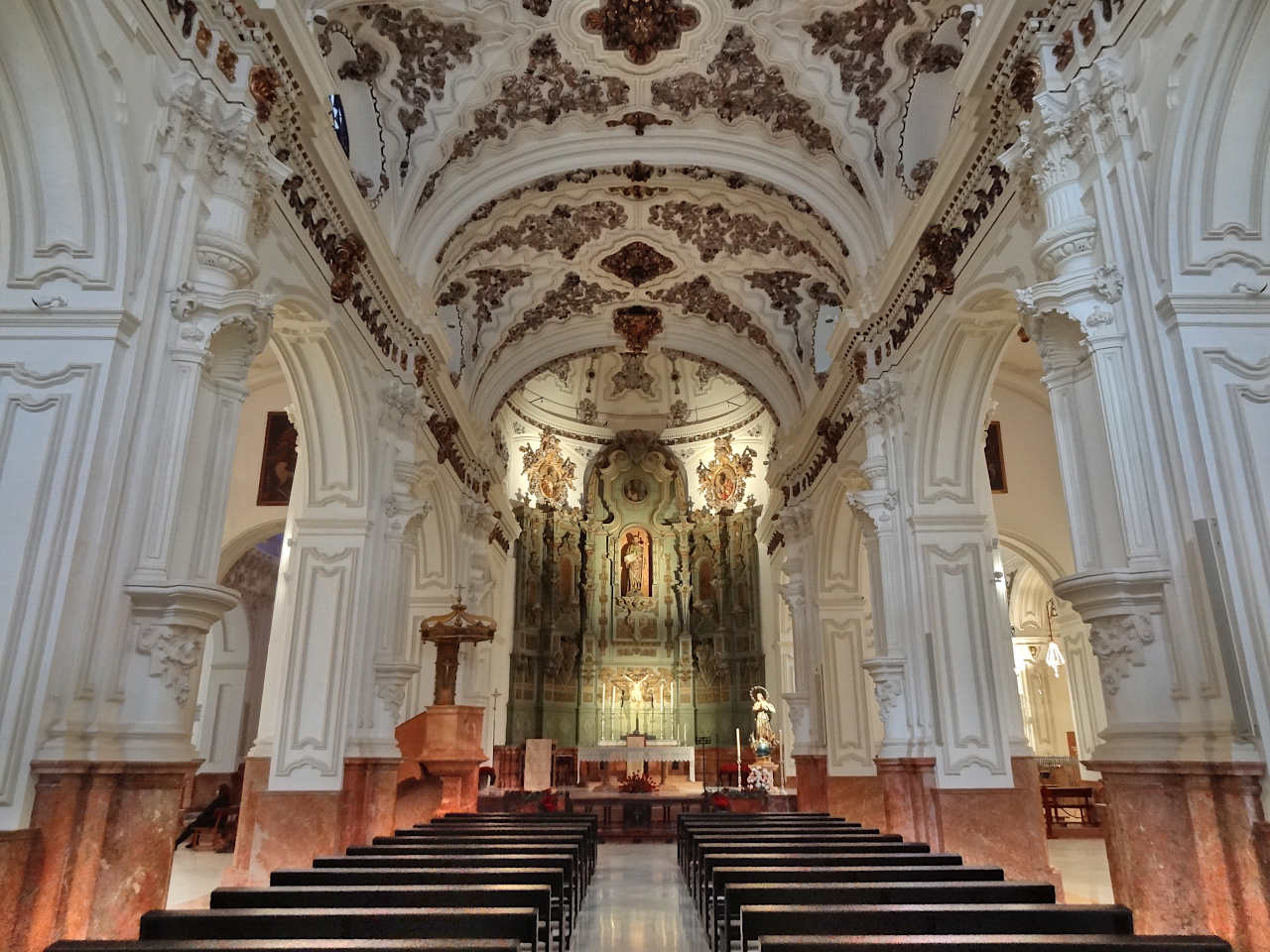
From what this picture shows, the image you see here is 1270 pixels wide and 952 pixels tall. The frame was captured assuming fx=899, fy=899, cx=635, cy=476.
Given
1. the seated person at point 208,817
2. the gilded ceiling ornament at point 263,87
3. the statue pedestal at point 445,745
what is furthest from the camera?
the seated person at point 208,817

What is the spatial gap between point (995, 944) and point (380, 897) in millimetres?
2935

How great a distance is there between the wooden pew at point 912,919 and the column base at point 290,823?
568 cm

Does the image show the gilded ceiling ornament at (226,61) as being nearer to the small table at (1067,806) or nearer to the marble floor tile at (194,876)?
the marble floor tile at (194,876)

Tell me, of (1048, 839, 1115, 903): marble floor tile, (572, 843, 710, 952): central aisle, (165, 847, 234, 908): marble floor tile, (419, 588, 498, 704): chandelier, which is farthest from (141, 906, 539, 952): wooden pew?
(419, 588, 498, 704): chandelier

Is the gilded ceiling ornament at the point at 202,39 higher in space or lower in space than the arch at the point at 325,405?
higher

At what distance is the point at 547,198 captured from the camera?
42.2ft

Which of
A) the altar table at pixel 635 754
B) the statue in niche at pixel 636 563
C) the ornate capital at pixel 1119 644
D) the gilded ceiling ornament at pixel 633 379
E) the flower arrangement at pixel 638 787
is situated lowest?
the flower arrangement at pixel 638 787

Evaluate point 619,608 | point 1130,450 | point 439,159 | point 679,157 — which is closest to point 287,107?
point 439,159

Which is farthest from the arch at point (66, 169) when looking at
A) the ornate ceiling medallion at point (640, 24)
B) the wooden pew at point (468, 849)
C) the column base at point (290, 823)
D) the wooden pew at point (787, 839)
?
the ornate ceiling medallion at point (640, 24)

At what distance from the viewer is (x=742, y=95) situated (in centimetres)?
1084

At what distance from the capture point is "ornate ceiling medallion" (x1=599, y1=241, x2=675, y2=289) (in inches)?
575

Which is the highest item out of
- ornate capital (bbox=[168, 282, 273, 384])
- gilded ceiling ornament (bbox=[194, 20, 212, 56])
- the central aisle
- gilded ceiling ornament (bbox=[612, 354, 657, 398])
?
gilded ceiling ornament (bbox=[612, 354, 657, 398])

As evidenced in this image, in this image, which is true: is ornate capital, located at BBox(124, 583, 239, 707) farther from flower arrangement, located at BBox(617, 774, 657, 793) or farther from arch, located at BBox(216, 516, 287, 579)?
flower arrangement, located at BBox(617, 774, 657, 793)

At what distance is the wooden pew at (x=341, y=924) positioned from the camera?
12.8ft
